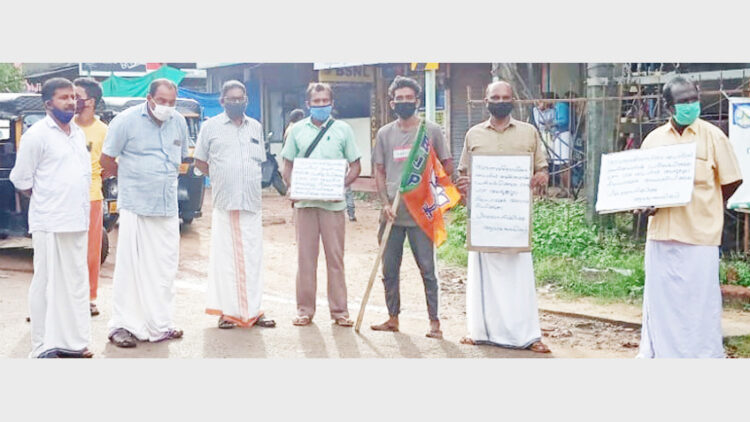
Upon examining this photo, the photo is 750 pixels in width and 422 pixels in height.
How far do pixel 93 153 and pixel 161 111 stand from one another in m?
1.44

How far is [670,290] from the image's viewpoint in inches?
230

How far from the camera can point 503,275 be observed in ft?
21.5

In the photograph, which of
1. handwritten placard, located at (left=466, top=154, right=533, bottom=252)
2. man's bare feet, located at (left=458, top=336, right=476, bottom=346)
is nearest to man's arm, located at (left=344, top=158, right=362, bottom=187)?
handwritten placard, located at (left=466, top=154, right=533, bottom=252)

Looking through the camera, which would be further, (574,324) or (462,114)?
(462,114)

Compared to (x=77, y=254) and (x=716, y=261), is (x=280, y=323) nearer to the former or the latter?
(x=77, y=254)

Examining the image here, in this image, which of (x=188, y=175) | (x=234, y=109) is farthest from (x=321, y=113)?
Result: (x=188, y=175)

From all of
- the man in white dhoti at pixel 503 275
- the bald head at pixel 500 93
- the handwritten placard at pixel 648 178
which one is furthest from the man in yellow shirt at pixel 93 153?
the handwritten placard at pixel 648 178

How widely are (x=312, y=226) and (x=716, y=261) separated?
3167 mm

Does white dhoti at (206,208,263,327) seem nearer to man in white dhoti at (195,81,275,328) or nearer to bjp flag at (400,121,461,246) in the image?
man in white dhoti at (195,81,275,328)

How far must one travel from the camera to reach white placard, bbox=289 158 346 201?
275 inches

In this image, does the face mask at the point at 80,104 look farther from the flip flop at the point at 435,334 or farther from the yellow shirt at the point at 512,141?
the flip flop at the point at 435,334

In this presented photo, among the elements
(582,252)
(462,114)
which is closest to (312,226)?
(582,252)

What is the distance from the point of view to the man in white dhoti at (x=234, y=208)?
279 inches

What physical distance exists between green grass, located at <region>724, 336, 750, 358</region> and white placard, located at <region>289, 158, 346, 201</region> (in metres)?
3.24
